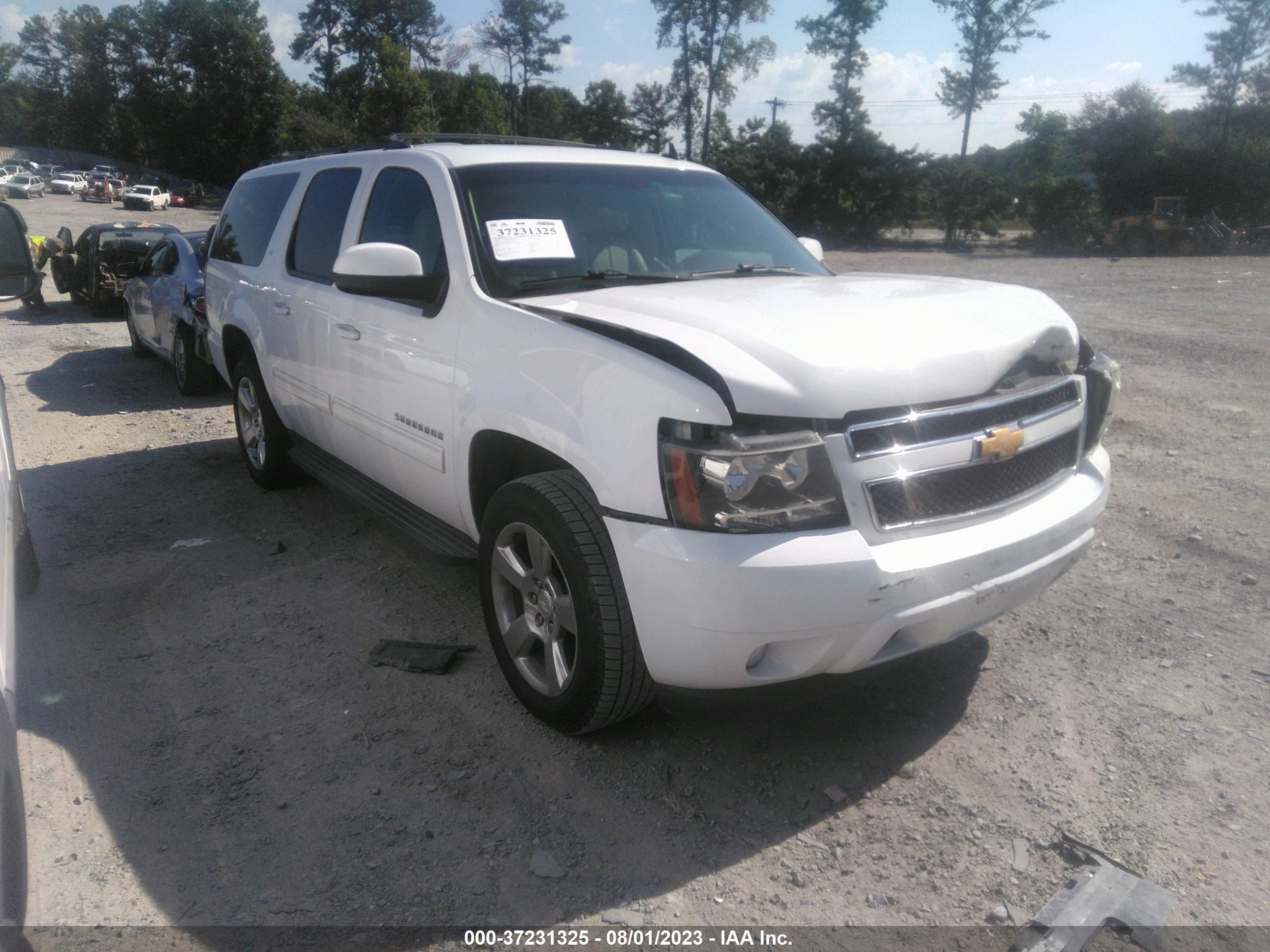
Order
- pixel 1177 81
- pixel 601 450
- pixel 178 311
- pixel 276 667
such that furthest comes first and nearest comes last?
1. pixel 1177 81
2. pixel 178 311
3. pixel 276 667
4. pixel 601 450

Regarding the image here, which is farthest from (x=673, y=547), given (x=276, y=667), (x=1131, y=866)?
(x=276, y=667)

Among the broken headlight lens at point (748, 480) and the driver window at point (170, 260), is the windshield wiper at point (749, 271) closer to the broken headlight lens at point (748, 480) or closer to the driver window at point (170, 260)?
the broken headlight lens at point (748, 480)

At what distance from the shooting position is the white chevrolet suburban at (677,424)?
2.47 m

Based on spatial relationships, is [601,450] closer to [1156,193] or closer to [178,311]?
[178,311]

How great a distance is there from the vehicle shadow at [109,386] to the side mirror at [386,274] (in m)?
5.99

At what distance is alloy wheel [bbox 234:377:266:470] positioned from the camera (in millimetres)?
5703

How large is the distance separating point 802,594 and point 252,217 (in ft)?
15.7

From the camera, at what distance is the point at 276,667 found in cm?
372

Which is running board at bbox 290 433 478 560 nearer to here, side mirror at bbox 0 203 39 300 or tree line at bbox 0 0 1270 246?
side mirror at bbox 0 203 39 300

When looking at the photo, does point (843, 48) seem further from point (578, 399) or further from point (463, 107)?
point (578, 399)

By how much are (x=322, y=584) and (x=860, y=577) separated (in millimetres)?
3006

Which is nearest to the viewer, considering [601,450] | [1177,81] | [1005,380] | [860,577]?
[860,577]

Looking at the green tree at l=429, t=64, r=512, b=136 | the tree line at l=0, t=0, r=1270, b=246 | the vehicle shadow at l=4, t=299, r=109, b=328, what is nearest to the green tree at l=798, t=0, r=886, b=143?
the tree line at l=0, t=0, r=1270, b=246

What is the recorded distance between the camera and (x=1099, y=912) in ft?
7.70
